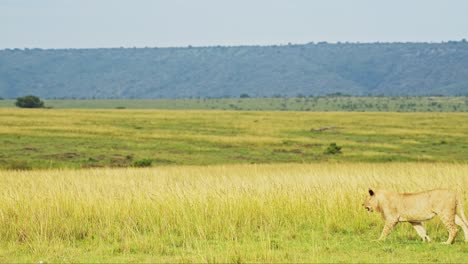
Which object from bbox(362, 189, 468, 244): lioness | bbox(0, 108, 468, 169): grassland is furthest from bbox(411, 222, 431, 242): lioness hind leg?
bbox(0, 108, 468, 169): grassland

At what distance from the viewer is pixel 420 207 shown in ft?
35.0

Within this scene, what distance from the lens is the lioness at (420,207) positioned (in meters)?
10.5

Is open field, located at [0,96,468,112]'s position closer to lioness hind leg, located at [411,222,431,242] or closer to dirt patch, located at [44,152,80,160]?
dirt patch, located at [44,152,80,160]

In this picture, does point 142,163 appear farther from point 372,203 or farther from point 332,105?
point 332,105

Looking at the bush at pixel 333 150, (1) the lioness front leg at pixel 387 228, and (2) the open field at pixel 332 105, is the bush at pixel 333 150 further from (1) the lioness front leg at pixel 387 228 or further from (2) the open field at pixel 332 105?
(2) the open field at pixel 332 105

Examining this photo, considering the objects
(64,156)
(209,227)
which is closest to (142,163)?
(64,156)

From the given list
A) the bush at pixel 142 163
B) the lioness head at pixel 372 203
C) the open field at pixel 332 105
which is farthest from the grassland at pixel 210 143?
the open field at pixel 332 105

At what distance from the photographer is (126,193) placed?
1529cm

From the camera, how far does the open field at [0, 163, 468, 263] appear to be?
33.5 feet

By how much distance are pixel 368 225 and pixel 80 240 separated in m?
4.84

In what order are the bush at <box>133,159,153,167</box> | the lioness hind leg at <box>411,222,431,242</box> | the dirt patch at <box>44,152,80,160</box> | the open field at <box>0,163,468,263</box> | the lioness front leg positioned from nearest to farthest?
the open field at <box>0,163,468,263</box>, the lioness front leg, the lioness hind leg at <box>411,222,431,242</box>, the bush at <box>133,159,153,167</box>, the dirt patch at <box>44,152,80,160</box>

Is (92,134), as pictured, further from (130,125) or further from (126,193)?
(126,193)

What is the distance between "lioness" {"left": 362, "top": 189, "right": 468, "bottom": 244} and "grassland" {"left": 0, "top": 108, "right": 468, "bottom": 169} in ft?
77.4

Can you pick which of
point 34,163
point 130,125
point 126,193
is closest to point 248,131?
point 130,125
